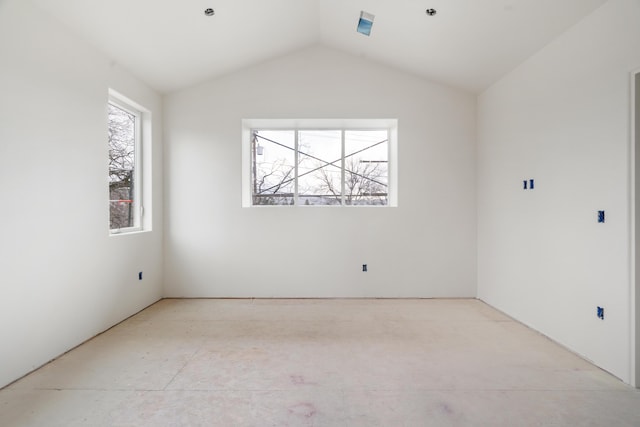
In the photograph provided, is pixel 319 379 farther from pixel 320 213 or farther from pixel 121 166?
pixel 121 166

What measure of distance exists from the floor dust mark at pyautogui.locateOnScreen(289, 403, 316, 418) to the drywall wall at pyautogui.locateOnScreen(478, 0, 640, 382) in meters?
2.19

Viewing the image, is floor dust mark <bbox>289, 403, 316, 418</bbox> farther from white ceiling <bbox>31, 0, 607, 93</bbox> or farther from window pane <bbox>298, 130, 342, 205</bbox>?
white ceiling <bbox>31, 0, 607, 93</bbox>

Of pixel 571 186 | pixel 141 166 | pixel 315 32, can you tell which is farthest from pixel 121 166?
pixel 571 186

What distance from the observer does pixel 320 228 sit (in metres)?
4.94

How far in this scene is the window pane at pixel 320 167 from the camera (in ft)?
16.9

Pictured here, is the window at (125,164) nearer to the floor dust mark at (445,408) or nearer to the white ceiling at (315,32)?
the white ceiling at (315,32)

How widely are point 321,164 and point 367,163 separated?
66 cm

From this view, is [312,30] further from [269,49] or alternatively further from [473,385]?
[473,385]

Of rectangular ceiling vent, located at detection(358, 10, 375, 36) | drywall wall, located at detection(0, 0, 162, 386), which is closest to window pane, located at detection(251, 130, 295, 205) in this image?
rectangular ceiling vent, located at detection(358, 10, 375, 36)

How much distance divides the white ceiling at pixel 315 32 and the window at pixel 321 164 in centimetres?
100

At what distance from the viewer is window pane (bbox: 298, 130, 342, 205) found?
16.9ft

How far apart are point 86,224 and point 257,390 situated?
219 centimetres

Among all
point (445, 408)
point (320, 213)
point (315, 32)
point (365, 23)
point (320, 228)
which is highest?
point (315, 32)

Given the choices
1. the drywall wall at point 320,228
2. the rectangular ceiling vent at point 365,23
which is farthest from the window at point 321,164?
the rectangular ceiling vent at point 365,23
